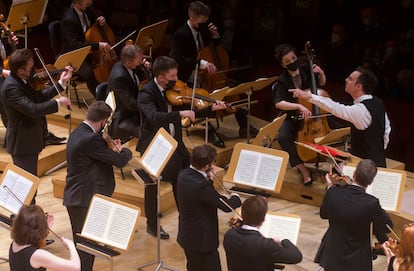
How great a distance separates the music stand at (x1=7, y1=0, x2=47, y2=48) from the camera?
8344 millimetres

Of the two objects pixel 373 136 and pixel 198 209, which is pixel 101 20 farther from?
pixel 198 209

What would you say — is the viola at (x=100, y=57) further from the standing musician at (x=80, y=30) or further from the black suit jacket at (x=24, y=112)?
the black suit jacket at (x=24, y=112)

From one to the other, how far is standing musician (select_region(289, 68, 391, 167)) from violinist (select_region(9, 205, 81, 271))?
110 inches

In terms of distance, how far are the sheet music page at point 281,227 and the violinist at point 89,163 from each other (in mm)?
1214

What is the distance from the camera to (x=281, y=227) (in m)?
4.92

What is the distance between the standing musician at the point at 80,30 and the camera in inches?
327

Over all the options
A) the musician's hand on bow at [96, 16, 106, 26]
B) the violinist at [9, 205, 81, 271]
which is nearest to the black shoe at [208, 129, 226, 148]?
the musician's hand on bow at [96, 16, 106, 26]

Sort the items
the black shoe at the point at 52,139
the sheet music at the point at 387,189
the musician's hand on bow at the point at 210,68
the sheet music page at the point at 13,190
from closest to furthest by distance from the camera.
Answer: the sheet music page at the point at 13,190, the sheet music at the point at 387,189, the musician's hand on bow at the point at 210,68, the black shoe at the point at 52,139

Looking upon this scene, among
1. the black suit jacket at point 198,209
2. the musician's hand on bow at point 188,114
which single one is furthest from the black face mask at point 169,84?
the black suit jacket at point 198,209

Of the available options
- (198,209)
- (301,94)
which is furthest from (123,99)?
(198,209)

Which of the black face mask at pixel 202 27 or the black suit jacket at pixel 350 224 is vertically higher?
the black face mask at pixel 202 27

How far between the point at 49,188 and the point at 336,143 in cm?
288

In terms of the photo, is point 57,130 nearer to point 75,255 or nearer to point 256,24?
point 256,24

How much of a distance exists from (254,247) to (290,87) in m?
2.94
